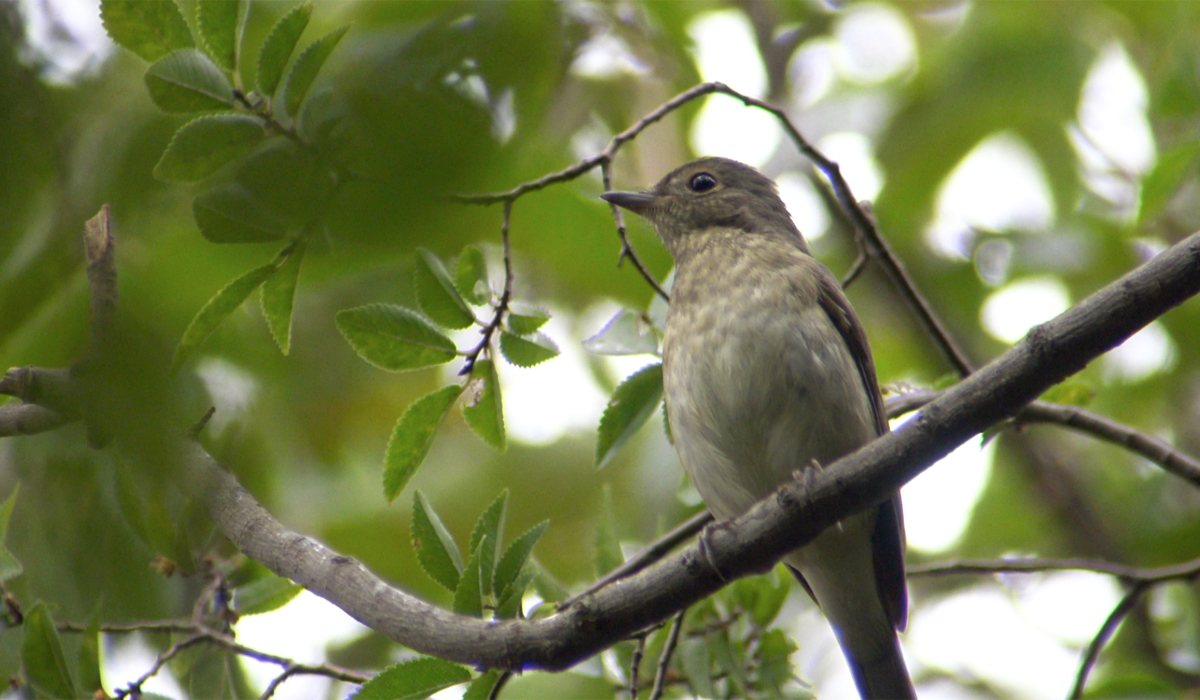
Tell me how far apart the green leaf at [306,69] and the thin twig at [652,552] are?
185cm

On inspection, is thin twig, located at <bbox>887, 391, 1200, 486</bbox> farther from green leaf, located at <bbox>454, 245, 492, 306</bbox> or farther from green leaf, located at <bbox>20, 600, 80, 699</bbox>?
green leaf, located at <bbox>20, 600, 80, 699</bbox>

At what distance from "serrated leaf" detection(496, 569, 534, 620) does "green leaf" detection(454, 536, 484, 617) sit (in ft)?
0.19

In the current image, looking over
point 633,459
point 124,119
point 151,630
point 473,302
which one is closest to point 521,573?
point 473,302

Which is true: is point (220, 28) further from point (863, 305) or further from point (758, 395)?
point (863, 305)

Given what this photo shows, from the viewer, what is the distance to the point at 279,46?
7.52ft

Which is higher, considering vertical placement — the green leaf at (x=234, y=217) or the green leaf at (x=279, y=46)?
the green leaf at (x=279, y=46)

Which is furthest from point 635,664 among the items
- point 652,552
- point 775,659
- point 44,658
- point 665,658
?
point 44,658

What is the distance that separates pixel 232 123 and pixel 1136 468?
6.01m

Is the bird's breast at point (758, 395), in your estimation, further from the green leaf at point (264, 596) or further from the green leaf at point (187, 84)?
the green leaf at point (187, 84)

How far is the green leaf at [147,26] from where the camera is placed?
7.51 ft

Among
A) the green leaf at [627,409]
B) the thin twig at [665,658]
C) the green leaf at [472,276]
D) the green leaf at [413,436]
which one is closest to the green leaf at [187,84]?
the green leaf at [472,276]

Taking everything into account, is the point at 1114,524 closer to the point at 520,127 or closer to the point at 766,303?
the point at 766,303

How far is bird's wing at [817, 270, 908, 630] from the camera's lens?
3904mm

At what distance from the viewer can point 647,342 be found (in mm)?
3740
